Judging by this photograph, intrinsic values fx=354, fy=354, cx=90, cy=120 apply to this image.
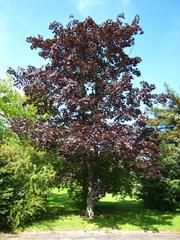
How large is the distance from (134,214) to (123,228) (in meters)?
4.36

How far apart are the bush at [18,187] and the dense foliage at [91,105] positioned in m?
1.26

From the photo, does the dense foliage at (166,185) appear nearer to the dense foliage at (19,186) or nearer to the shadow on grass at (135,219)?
the shadow on grass at (135,219)

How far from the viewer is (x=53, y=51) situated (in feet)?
63.3

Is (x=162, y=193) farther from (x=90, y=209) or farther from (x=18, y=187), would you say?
(x=18, y=187)

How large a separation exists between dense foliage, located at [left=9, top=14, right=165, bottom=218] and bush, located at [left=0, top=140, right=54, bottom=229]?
1265 mm

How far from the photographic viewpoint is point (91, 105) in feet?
59.0

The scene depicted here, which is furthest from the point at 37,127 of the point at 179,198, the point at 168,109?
the point at 168,109

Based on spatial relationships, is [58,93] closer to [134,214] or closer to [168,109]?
[134,214]

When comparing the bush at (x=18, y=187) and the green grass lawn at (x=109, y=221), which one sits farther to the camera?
the green grass lawn at (x=109, y=221)

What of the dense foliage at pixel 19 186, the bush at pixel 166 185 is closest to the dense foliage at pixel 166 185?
the bush at pixel 166 185

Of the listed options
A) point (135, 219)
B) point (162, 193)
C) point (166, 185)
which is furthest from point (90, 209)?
point (166, 185)

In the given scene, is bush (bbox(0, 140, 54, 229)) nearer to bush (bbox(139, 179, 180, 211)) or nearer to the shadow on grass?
the shadow on grass

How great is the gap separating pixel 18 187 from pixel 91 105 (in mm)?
5406

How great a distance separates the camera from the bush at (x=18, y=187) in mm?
16156
